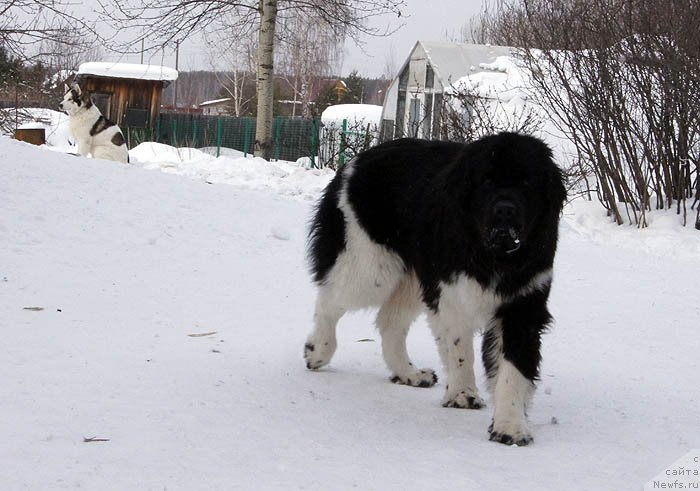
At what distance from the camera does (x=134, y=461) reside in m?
3.32

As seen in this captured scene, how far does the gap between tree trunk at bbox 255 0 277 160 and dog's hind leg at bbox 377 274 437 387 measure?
16325mm

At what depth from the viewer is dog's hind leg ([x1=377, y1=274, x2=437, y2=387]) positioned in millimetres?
5305

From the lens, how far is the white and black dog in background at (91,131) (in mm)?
16906

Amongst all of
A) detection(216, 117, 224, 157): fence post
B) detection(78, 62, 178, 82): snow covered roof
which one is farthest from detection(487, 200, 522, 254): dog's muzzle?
detection(78, 62, 178, 82): snow covered roof

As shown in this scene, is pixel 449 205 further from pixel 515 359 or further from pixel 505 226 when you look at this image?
pixel 515 359

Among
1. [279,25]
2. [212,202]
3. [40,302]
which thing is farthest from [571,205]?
[279,25]

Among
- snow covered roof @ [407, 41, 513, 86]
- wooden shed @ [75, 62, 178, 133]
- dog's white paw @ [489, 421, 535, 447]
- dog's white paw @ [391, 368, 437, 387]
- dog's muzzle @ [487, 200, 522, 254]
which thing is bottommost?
dog's white paw @ [391, 368, 437, 387]

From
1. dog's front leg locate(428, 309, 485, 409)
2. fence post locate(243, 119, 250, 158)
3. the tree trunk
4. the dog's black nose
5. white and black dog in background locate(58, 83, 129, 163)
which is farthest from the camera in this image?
fence post locate(243, 119, 250, 158)

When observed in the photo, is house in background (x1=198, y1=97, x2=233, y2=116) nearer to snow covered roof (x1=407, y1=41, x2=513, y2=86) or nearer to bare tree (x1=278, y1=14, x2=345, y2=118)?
bare tree (x1=278, y1=14, x2=345, y2=118)

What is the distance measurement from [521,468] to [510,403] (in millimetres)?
552

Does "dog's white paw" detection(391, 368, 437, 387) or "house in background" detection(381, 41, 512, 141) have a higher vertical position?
"house in background" detection(381, 41, 512, 141)

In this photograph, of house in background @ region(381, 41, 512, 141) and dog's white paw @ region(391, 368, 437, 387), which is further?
house in background @ region(381, 41, 512, 141)

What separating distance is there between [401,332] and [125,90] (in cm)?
3095

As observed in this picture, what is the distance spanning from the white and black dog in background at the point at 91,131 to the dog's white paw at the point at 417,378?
12.6 m
